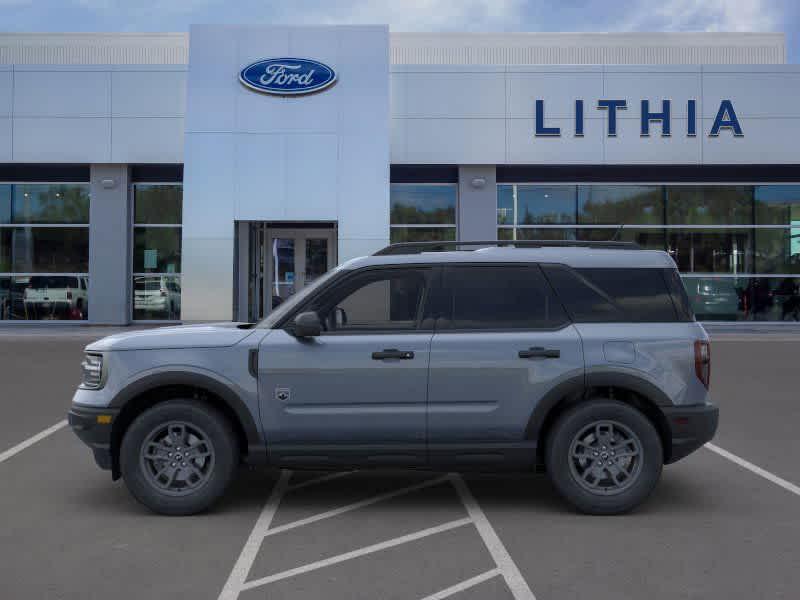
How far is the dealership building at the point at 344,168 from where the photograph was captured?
78.9ft

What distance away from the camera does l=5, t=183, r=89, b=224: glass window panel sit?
2591 cm

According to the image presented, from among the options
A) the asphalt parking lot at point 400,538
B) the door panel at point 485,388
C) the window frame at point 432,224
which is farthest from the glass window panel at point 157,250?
the door panel at point 485,388

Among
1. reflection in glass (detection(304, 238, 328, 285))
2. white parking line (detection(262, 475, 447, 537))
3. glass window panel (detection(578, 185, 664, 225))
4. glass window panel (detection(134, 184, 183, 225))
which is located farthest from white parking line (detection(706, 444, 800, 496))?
glass window panel (detection(134, 184, 183, 225))

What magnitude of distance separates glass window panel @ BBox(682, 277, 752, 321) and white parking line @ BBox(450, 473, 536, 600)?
20877 mm

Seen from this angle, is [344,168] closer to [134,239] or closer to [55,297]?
[134,239]

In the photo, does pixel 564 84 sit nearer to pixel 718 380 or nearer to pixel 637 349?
pixel 718 380

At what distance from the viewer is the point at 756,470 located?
7.44 meters

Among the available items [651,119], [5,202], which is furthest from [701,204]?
[5,202]

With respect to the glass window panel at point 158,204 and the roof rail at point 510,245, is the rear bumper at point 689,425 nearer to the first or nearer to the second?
the roof rail at point 510,245

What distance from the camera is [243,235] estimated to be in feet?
81.5

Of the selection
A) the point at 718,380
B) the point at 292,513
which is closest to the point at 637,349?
the point at 292,513

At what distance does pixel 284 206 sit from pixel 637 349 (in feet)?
61.5

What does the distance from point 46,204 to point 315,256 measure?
7.91 meters

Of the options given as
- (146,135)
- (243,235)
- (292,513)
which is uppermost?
(146,135)
